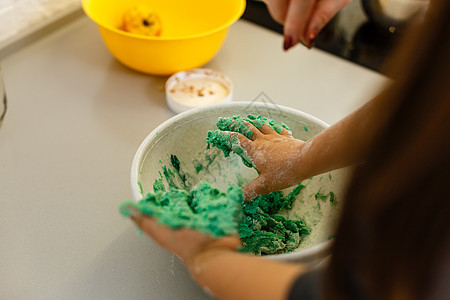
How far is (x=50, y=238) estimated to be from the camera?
70cm

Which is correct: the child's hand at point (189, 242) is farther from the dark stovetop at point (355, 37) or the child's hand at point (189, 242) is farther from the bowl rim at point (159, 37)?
the dark stovetop at point (355, 37)

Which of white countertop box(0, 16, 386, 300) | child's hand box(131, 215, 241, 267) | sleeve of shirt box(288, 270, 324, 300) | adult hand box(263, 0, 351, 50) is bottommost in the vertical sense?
white countertop box(0, 16, 386, 300)

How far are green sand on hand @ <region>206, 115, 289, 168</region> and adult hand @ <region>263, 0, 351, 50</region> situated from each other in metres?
0.14

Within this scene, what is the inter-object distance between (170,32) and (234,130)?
491 millimetres

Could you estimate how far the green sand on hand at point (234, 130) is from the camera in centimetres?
66

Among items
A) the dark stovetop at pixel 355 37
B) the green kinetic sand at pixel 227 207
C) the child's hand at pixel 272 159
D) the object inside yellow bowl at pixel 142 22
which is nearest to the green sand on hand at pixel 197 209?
the green kinetic sand at pixel 227 207

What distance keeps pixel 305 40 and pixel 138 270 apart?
376 mm

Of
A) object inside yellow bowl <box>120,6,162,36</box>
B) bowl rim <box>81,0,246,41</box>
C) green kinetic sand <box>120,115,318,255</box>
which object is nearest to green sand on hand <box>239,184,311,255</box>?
green kinetic sand <box>120,115,318,255</box>

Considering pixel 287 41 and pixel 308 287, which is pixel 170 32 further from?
pixel 308 287

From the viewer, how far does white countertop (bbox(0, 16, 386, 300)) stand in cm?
66

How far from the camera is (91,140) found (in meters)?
0.86

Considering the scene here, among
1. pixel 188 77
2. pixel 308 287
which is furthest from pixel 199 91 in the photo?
pixel 308 287

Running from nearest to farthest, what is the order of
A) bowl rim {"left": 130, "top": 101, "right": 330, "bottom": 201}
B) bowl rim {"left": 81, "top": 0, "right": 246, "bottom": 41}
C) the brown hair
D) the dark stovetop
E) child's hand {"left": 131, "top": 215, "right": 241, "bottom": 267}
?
the brown hair → child's hand {"left": 131, "top": 215, "right": 241, "bottom": 267} → bowl rim {"left": 130, "top": 101, "right": 330, "bottom": 201} → bowl rim {"left": 81, "top": 0, "right": 246, "bottom": 41} → the dark stovetop

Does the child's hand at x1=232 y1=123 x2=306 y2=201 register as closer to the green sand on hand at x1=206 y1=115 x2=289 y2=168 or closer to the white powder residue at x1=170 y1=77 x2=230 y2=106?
the green sand on hand at x1=206 y1=115 x2=289 y2=168
